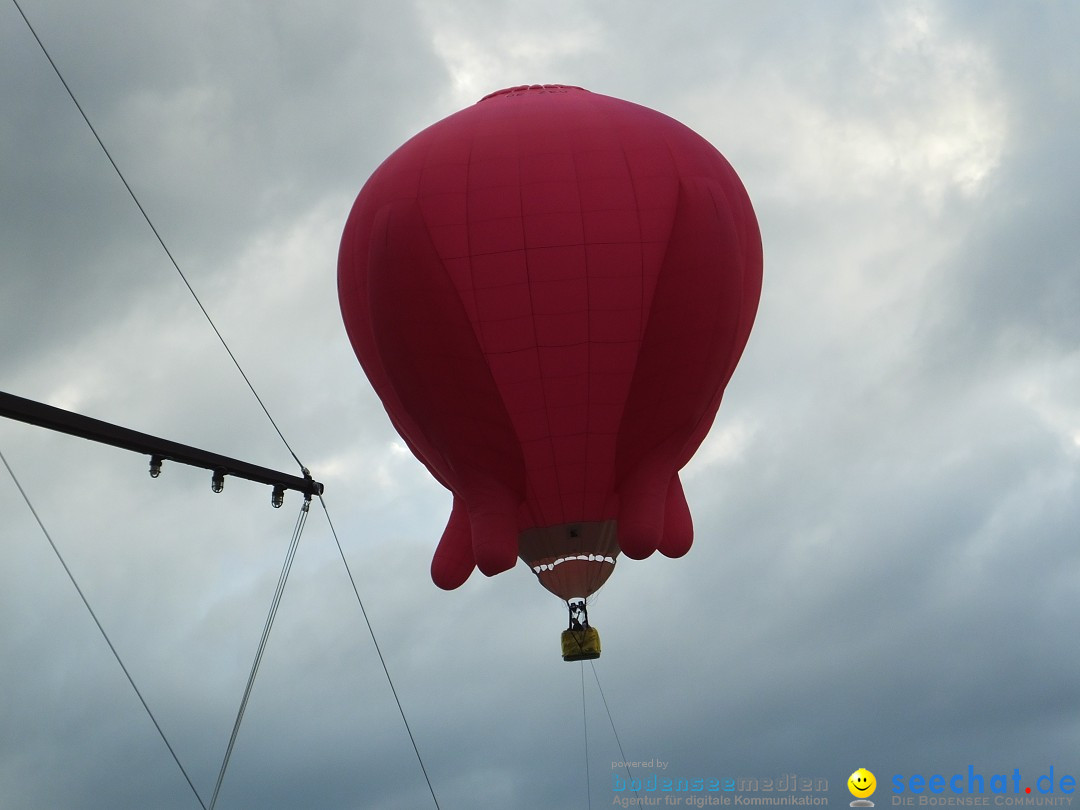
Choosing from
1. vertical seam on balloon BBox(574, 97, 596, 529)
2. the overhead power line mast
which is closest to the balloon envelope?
vertical seam on balloon BBox(574, 97, 596, 529)

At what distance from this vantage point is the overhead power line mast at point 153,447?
1634cm

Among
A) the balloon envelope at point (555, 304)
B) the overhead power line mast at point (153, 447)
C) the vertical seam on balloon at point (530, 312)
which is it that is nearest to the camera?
the overhead power line mast at point (153, 447)

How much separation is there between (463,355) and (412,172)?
354 cm

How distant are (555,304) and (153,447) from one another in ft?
26.9

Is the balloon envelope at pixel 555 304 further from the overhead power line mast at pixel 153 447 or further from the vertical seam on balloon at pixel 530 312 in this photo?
the overhead power line mast at pixel 153 447

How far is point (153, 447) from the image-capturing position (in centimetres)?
Result: 1909

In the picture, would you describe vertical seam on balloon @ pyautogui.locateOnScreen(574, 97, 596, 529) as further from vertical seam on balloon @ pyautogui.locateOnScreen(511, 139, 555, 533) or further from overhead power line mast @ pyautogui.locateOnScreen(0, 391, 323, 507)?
overhead power line mast @ pyautogui.locateOnScreen(0, 391, 323, 507)

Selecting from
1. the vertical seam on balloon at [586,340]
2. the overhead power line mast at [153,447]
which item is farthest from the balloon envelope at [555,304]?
the overhead power line mast at [153,447]

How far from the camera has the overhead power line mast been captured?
53.6 ft

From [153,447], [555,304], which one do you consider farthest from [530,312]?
[153,447]

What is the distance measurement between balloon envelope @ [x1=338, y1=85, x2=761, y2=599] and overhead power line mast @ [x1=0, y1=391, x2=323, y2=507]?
3280mm

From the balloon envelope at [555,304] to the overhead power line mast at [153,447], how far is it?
3280 mm

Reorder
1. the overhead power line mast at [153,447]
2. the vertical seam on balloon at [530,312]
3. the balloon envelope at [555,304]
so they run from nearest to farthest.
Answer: the overhead power line mast at [153,447] < the vertical seam on balloon at [530,312] < the balloon envelope at [555,304]

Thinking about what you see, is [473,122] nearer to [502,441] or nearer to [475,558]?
[502,441]
